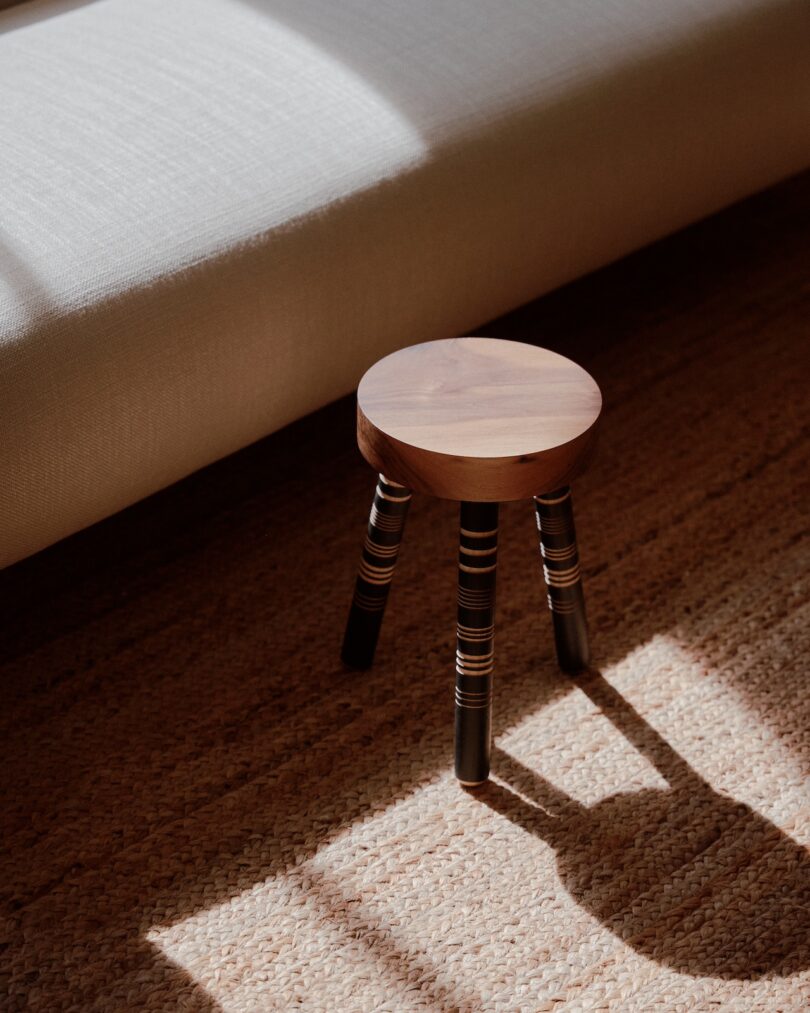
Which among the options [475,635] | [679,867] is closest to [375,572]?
[475,635]

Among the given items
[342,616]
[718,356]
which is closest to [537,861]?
[342,616]

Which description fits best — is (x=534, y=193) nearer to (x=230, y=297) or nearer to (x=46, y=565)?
(x=230, y=297)

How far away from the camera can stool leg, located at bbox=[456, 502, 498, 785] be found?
2.59 feet

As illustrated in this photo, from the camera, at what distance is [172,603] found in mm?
1014

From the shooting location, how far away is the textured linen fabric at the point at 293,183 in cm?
83

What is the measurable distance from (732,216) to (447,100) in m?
0.69

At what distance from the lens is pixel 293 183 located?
0.92 meters

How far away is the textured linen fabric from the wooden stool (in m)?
0.13

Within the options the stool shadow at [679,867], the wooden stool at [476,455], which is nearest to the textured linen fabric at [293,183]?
the wooden stool at [476,455]

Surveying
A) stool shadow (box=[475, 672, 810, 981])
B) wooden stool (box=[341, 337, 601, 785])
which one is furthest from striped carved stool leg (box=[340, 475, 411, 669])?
stool shadow (box=[475, 672, 810, 981])

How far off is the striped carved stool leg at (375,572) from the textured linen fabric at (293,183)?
0.13m

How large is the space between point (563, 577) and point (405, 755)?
167 mm

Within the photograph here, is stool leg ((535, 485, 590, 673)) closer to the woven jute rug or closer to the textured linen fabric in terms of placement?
the woven jute rug

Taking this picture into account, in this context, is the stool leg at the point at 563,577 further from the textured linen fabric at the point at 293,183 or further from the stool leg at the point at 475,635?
the textured linen fabric at the point at 293,183
